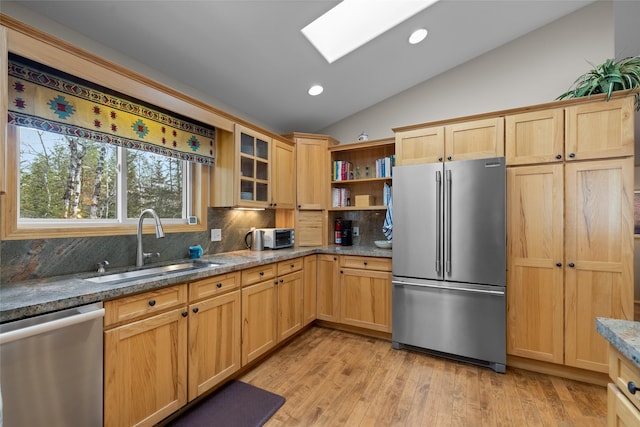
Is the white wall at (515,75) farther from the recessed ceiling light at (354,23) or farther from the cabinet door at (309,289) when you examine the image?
the cabinet door at (309,289)

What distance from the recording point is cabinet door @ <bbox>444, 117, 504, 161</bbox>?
8.19 feet

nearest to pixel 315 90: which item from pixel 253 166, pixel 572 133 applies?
pixel 253 166

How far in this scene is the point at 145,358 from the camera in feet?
5.07

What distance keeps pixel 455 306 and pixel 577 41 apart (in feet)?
9.44

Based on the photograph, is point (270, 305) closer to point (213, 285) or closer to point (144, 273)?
point (213, 285)

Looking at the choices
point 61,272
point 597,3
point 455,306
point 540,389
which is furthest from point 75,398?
point 597,3

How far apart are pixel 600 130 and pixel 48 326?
365 centimetres

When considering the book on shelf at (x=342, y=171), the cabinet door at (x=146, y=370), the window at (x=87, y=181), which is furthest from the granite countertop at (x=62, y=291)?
the book on shelf at (x=342, y=171)

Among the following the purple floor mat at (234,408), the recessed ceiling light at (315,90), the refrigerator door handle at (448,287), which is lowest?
the purple floor mat at (234,408)

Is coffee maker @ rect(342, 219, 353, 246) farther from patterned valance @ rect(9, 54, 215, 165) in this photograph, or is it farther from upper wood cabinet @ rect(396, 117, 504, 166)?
patterned valance @ rect(9, 54, 215, 165)

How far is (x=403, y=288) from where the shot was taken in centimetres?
271

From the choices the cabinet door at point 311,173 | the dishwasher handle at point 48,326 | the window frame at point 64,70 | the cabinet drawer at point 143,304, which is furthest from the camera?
the cabinet door at point 311,173

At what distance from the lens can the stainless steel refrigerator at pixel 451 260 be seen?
7.75 feet

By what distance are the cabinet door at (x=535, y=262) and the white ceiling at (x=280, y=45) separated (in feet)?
4.95
